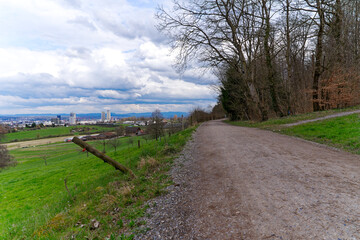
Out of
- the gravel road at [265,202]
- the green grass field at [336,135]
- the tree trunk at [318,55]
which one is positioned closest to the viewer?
the gravel road at [265,202]

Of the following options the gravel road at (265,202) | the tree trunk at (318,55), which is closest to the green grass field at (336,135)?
the gravel road at (265,202)

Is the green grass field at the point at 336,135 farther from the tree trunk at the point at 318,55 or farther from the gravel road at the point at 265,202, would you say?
the tree trunk at the point at 318,55

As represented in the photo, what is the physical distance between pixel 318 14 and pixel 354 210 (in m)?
20.0

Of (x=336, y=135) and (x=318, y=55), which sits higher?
(x=318, y=55)

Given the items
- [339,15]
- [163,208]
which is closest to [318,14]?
[339,15]

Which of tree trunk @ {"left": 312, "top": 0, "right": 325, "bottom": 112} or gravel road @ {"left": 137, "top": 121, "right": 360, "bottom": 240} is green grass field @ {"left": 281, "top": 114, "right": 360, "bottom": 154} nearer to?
gravel road @ {"left": 137, "top": 121, "right": 360, "bottom": 240}

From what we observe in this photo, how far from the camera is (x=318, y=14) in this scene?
1653 centimetres

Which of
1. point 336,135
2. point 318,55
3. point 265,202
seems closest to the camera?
point 265,202

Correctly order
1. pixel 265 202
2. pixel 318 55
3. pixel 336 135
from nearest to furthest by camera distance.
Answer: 1. pixel 265 202
2. pixel 336 135
3. pixel 318 55

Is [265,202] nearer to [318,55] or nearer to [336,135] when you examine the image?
[336,135]

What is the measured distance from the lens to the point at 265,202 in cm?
314

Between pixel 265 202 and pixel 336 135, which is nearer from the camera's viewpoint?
pixel 265 202

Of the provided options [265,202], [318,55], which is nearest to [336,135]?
[265,202]

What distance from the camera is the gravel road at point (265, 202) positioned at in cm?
247
